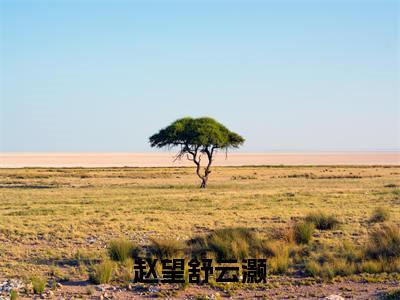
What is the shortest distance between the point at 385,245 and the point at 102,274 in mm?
7407

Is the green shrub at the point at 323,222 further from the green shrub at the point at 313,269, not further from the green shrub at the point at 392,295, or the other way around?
the green shrub at the point at 392,295

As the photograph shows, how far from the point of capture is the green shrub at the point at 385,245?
14.9 metres

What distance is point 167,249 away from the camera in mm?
15500

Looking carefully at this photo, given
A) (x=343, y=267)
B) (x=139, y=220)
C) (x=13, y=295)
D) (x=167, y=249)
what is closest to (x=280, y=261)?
(x=343, y=267)

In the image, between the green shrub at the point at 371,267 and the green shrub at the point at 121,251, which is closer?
the green shrub at the point at 371,267

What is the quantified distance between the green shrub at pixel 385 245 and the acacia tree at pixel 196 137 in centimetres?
3785

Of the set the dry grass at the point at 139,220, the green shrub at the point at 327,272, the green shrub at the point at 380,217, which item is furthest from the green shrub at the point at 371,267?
the green shrub at the point at 380,217

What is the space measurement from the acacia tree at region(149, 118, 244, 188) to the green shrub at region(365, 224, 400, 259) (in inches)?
1490

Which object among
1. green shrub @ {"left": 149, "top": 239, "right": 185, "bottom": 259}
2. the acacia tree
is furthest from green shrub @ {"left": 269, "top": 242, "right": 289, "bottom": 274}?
the acacia tree

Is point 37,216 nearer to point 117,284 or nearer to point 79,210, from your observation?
point 79,210

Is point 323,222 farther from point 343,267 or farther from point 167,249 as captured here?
point 167,249

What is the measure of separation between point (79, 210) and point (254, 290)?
705 inches

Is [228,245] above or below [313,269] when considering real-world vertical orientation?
above

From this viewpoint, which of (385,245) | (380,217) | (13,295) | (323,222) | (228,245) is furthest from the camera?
(380,217)
